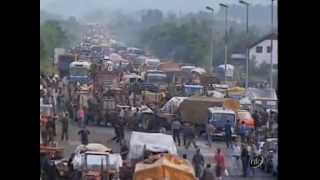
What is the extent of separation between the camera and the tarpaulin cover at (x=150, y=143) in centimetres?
96

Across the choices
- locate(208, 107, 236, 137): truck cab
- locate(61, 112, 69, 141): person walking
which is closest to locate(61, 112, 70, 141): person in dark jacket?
locate(61, 112, 69, 141): person walking

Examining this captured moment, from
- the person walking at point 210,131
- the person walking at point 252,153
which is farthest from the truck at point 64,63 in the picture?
the person walking at point 252,153

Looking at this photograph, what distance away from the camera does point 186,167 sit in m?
0.95

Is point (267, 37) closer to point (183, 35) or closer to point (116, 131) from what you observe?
point (183, 35)

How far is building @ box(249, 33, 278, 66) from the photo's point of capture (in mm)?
945

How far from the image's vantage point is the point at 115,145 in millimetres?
960

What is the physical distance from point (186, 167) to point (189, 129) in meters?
0.08

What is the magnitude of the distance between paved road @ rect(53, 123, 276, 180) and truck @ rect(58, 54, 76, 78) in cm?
12

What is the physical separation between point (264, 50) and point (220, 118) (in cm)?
18

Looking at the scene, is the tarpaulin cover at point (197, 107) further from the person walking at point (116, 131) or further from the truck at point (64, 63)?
the truck at point (64, 63)

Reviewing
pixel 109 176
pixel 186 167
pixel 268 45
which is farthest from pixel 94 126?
pixel 268 45

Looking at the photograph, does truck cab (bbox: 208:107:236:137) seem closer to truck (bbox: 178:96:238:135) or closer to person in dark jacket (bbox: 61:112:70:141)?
truck (bbox: 178:96:238:135)

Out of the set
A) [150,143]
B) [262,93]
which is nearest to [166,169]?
[150,143]
